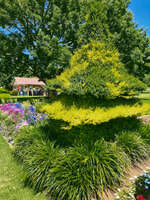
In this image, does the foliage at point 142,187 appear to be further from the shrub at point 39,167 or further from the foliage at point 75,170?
the shrub at point 39,167

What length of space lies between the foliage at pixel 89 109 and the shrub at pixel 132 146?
0.65m

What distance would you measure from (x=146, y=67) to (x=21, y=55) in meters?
17.2

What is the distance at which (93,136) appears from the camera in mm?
3705

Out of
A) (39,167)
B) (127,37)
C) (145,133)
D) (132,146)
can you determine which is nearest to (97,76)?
(132,146)

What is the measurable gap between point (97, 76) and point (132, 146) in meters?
2.00

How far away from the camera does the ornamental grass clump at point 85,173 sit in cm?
273

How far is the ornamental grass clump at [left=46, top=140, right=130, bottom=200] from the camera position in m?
2.73

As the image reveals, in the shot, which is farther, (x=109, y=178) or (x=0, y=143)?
(x=0, y=143)

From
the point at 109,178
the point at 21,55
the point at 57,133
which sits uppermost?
the point at 21,55

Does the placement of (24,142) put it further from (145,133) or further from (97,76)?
(145,133)

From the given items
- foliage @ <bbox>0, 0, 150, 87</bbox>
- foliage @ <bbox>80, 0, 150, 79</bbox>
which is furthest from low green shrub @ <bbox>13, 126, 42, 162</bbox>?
foliage @ <bbox>80, 0, 150, 79</bbox>

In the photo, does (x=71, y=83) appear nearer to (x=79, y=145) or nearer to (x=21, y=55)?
(x=79, y=145)

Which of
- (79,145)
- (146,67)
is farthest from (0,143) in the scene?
(146,67)

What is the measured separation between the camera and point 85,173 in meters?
2.92
